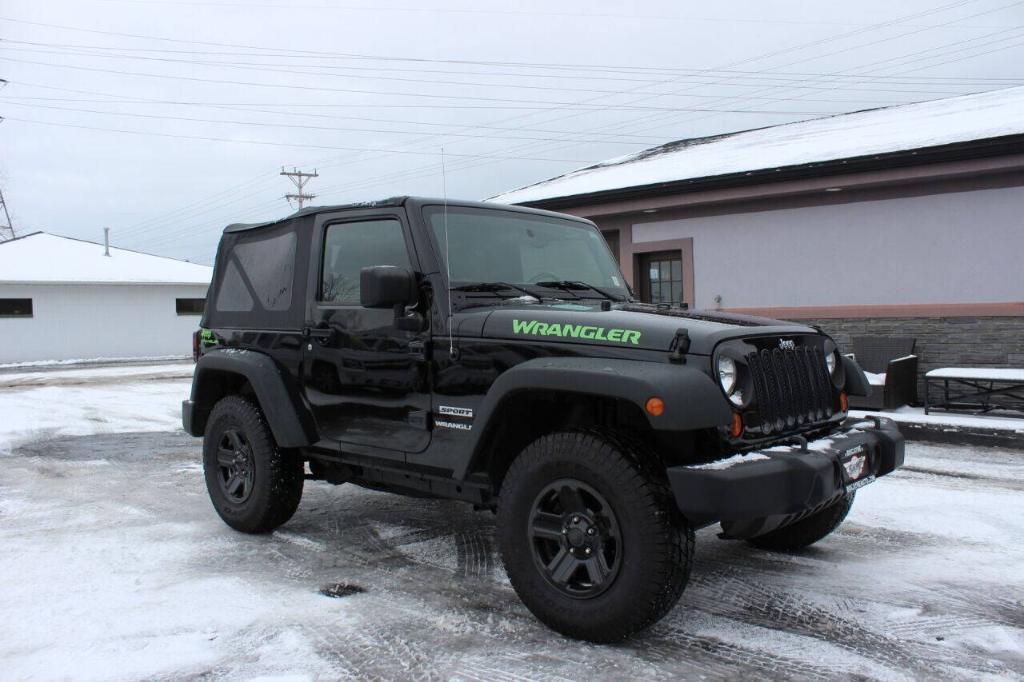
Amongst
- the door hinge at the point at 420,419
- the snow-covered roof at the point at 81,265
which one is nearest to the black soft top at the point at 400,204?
the door hinge at the point at 420,419

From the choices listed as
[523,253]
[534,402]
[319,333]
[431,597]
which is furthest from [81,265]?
[534,402]

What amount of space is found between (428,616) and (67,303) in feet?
102

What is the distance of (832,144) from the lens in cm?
1255

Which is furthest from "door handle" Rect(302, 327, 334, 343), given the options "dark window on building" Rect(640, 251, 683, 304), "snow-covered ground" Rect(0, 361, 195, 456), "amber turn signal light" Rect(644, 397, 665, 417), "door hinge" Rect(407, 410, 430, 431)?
"dark window on building" Rect(640, 251, 683, 304)

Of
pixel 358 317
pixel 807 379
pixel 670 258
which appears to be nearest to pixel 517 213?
pixel 358 317

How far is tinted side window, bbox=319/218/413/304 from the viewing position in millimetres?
4547

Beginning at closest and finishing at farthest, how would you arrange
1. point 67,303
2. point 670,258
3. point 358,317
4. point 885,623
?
point 885,623 → point 358,317 → point 670,258 → point 67,303

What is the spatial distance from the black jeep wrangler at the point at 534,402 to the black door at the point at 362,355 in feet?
0.04

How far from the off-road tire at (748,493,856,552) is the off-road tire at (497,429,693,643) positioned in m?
1.55

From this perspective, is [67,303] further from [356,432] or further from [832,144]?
[356,432]

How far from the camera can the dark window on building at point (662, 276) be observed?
13.7 m

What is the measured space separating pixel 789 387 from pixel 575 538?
1.22 m

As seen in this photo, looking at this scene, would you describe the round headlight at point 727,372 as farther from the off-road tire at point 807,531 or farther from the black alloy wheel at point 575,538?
the off-road tire at point 807,531

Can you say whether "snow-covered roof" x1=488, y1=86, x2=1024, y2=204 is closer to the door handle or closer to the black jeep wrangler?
the black jeep wrangler
